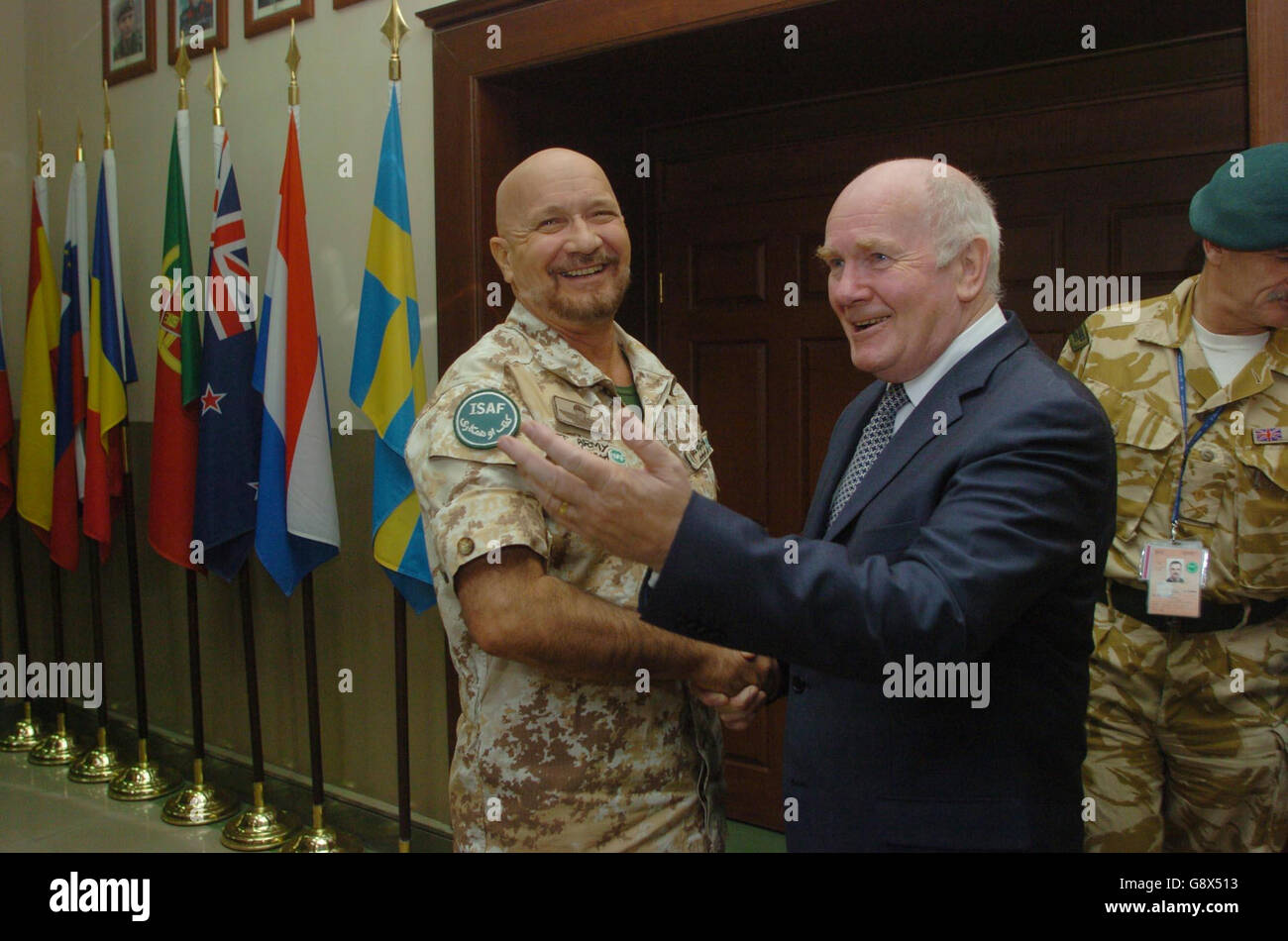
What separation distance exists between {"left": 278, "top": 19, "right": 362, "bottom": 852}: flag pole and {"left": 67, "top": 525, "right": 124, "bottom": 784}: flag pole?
3.36 feet

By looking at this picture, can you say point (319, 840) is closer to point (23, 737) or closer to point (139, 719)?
point (139, 719)

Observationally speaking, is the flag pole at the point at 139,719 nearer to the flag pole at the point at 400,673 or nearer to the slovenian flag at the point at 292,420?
the slovenian flag at the point at 292,420

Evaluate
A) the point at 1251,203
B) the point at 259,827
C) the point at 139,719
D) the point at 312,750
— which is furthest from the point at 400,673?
the point at 1251,203

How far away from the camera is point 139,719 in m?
3.39

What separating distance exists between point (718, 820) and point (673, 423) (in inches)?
24.5

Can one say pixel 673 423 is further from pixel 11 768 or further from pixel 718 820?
pixel 11 768

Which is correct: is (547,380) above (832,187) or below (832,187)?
below

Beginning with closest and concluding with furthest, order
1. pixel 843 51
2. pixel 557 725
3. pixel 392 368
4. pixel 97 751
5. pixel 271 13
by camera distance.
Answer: pixel 557 725 < pixel 843 51 < pixel 392 368 < pixel 271 13 < pixel 97 751

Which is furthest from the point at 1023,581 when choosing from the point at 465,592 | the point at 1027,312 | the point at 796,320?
the point at 796,320

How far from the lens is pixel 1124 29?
2.15 metres

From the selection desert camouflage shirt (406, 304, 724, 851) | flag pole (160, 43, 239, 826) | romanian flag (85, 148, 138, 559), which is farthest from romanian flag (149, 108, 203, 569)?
desert camouflage shirt (406, 304, 724, 851)

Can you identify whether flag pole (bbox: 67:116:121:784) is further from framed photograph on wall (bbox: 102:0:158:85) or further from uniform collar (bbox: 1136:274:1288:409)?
uniform collar (bbox: 1136:274:1288:409)

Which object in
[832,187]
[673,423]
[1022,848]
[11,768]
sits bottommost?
[11,768]

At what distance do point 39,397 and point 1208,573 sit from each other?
3.58m
